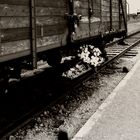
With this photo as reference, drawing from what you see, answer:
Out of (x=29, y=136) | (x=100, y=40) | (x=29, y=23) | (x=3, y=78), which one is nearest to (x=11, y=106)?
(x=3, y=78)

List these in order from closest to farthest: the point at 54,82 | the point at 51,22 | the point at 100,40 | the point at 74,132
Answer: the point at 74,132, the point at 51,22, the point at 54,82, the point at 100,40

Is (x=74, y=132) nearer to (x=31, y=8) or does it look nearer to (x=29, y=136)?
(x=29, y=136)

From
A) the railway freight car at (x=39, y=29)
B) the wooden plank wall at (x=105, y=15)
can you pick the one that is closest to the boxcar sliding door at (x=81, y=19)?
the railway freight car at (x=39, y=29)

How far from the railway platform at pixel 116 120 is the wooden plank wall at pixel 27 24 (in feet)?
5.23

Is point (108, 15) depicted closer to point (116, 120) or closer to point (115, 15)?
point (115, 15)

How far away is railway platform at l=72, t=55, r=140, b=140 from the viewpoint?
4.25m

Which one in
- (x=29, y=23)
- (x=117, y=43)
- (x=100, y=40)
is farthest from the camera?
(x=117, y=43)

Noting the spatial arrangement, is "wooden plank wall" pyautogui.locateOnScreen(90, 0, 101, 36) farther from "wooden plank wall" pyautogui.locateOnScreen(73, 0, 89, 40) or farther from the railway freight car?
"wooden plank wall" pyautogui.locateOnScreen(73, 0, 89, 40)

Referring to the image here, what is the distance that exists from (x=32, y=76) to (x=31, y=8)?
3.47 meters

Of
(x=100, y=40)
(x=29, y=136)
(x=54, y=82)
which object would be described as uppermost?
(x=100, y=40)

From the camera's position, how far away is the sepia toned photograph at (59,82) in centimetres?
447

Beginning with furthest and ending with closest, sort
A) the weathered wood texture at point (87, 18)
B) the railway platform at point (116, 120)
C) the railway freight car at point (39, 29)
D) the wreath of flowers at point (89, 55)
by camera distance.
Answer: the wreath of flowers at point (89, 55)
the weathered wood texture at point (87, 18)
the railway freight car at point (39, 29)
the railway platform at point (116, 120)

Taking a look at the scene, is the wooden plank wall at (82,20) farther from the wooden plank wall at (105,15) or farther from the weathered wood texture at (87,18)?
the wooden plank wall at (105,15)

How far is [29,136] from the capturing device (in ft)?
14.8
